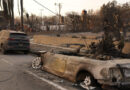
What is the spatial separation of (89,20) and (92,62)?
5659cm

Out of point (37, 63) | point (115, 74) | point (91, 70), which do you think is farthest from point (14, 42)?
point (115, 74)

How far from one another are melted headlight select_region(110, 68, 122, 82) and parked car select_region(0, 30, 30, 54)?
11.3 meters

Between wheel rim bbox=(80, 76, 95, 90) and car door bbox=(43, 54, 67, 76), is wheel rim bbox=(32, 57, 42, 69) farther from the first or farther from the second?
wheel rim bbox=(80, 76, 95, 90)

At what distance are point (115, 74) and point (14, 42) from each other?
446 inches

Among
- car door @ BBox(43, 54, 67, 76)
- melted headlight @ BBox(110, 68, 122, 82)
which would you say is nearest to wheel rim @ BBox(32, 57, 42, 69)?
car door @ BBox(43, 54, 67, 76)

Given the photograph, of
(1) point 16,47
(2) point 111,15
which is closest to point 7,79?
(1) point 16,47

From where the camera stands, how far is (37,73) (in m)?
8.18

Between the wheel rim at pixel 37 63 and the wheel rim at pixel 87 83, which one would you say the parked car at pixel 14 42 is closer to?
the wheel rim at pixel 37 63

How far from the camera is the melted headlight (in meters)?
4.99

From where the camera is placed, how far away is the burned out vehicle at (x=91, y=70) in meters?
5.00

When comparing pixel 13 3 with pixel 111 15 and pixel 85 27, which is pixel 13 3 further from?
pixel 85 27

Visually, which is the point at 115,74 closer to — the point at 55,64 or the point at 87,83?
the point at 87,83

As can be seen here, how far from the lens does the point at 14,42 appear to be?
594 inches

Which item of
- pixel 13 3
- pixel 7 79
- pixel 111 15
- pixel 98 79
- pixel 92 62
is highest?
pixel 13 3
